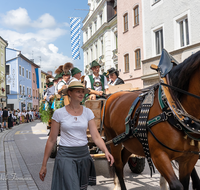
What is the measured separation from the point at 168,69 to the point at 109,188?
2.68 meters

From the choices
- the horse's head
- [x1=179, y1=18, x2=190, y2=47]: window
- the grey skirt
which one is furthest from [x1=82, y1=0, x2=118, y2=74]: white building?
the grey skirt

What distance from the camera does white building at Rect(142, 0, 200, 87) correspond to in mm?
13641

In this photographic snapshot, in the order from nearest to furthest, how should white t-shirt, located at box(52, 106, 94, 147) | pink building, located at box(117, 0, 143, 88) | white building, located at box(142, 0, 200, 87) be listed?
white t-shirt, located at box(52, 106, 94, 147) → white building, located at box(142, 0, 200, 87) → pink building, located at box(117, 0, 143, 88)

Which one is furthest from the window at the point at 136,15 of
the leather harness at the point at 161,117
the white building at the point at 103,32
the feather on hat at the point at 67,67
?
the leather harness at the point at 161,117

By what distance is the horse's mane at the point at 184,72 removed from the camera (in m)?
3.05

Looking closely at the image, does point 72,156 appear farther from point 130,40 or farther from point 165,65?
point 130,40

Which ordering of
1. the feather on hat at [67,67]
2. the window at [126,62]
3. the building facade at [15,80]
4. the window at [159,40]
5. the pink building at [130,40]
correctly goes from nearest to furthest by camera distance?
the feather on hat at [67,67] → the window at [159,40] → the pink building at [130,40] → the window at [126,62] → the building facade at [15,80]

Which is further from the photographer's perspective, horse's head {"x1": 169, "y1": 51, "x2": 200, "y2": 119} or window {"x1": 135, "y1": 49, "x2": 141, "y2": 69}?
window {"x1": 135, "y1": 49, "x2": 141, "y2": 69}

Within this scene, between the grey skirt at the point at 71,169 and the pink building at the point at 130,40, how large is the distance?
16488 millimetres

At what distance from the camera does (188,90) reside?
10.4ft

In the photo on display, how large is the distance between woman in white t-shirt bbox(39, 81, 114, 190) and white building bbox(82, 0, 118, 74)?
887 inches

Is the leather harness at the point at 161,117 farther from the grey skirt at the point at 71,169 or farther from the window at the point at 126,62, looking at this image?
the window at the point at 126,62

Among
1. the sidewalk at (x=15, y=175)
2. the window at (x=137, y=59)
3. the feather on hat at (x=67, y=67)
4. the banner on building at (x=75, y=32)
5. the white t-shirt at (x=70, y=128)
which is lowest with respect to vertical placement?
the sidewalk at (x=15, y=175)

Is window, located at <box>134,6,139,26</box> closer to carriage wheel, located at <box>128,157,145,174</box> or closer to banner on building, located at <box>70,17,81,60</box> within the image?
banner on building, located at <box>70,17,81,60</box>
